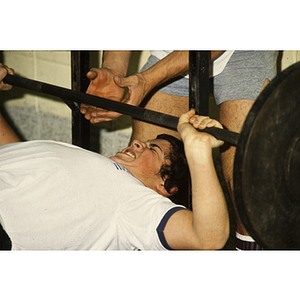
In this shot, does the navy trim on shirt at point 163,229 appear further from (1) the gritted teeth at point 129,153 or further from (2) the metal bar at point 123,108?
(1) the gritted teeth at point 129,153

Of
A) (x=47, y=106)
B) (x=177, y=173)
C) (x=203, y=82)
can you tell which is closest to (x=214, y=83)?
(x=203, y=82)

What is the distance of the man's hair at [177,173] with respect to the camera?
139cm

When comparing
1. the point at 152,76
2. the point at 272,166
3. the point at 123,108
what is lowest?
the point at 272,166

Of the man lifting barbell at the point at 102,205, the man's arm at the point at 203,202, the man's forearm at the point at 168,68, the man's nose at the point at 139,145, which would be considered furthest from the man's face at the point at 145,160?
the man's arm at the point at 203,202

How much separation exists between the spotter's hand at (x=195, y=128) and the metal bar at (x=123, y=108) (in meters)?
0.02

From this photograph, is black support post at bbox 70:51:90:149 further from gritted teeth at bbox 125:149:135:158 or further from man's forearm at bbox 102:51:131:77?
gritted teeth at bbox 125:149:135:158

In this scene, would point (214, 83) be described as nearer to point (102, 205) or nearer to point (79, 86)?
point (79, 86)

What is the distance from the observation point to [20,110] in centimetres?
246

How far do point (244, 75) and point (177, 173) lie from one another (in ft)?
1.56

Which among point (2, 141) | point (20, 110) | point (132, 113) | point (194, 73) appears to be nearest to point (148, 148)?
point (132, 113)

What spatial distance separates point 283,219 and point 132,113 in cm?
58

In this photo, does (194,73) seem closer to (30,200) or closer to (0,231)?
(30,200)

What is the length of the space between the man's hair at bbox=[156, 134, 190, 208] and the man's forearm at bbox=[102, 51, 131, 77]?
0.40 metres

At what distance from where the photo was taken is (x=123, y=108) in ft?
3.86
